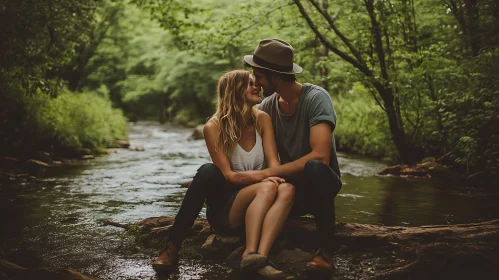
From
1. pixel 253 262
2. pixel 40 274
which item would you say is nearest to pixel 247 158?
pixel 253 262

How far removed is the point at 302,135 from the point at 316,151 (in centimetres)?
30

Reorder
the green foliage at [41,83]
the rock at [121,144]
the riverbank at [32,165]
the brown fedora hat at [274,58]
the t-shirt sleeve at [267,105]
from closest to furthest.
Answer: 1. the brown fedora hat at [274,58]
2. the t-shirt sleeve at [267,105]
3. the green foliage at [41,83]
4. the riverbank at [32,165]
5. the rock at [121,144]

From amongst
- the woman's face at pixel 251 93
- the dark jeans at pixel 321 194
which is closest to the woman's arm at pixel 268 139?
the woman's face at pixel 251 93

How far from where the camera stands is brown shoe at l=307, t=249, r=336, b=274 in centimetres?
334

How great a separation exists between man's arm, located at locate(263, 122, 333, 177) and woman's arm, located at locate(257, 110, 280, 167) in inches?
4.9

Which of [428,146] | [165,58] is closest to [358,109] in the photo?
[428,146]

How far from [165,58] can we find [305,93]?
29375mm

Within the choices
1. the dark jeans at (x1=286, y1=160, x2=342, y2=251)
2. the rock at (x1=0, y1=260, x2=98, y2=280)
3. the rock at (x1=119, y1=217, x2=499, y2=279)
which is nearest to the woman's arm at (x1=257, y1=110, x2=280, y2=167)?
the dark jeans at (x1=286, y1=160, x2=342, y2=251)

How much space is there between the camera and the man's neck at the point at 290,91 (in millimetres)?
4030

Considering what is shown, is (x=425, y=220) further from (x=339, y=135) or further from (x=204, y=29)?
(x=339, y=135)

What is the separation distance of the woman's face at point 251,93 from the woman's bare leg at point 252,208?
75cm

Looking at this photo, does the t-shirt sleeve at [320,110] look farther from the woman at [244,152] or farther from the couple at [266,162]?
the woman at [244,152]

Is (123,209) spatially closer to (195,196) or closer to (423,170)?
(195,196)

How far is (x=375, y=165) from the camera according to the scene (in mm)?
11789
